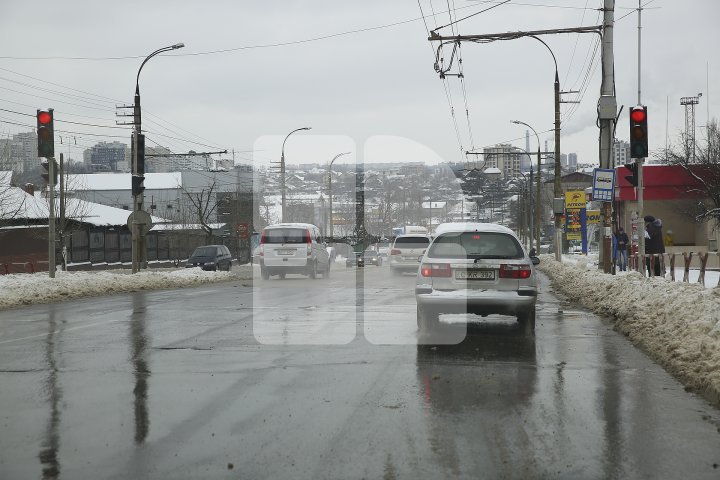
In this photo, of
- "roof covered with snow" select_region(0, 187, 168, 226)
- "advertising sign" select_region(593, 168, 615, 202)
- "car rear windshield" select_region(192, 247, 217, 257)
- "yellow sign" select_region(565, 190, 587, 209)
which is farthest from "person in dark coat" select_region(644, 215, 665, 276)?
"roof covered with snow" select_region(0, 187, 168, 226)

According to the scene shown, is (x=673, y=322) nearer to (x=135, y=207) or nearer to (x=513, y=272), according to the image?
(x=513, y=272)

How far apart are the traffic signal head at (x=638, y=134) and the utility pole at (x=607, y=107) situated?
5.10m

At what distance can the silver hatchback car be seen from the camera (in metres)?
11.6

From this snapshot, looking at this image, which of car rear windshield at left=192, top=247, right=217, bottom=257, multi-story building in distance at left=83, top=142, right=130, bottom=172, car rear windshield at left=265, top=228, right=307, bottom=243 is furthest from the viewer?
multi-story building in distance at left=83, top=142, right=130, bottom=172

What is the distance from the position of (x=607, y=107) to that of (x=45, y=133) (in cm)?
1502

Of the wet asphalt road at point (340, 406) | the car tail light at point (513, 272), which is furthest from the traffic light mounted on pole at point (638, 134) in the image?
the car tail light at point (513, 272)

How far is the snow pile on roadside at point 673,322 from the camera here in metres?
8.09

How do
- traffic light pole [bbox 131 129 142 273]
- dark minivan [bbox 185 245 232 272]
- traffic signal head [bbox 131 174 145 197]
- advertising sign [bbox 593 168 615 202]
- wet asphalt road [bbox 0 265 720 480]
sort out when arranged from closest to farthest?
1. wet asphalt road [bbox 0 265 720 480]
2. advertising sign [bbox 593 168 615 202]
3. traffic light pole [bbox 131 129 142 273]
4. traffic signal head [bbox 131 174 145 197]
5. dark minivan [bbox 185 245 232 272]

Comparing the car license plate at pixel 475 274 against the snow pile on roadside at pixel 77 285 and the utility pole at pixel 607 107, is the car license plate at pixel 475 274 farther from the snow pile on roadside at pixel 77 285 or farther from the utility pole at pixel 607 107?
the utility pole at pixel 607 107

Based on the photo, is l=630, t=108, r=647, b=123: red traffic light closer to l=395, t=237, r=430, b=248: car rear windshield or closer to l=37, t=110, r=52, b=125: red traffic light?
l=37, t=110, r=52, b=125: red traffic light

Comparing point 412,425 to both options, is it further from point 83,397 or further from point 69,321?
point 69,321

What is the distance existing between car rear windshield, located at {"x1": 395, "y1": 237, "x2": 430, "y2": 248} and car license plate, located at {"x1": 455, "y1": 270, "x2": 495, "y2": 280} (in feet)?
73.4

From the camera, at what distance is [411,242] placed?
3469 centimetres

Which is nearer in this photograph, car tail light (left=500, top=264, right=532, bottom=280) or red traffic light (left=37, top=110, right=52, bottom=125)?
car tail light (left=500, top=264, right=532, bottom=280)
